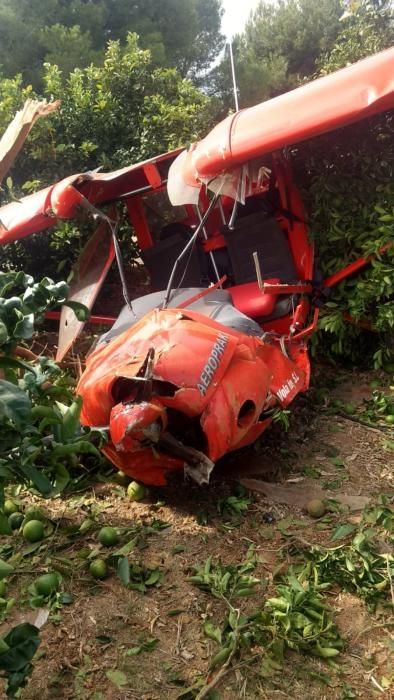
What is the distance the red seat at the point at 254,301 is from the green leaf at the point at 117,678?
341 cm

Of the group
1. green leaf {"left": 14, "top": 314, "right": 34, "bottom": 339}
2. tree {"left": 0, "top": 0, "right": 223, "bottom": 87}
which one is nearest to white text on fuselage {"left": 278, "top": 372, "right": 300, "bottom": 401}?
green leaf {"left": 14, "top": 314, "right": 34, "bottom": 339}

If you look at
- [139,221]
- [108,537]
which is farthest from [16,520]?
[139,221]

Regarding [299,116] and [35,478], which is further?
[299,116]

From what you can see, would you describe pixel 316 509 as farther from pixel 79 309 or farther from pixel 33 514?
pixel 79 309

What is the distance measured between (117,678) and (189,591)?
67 cm

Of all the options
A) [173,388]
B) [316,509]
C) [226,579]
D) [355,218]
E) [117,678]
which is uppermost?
[173,388]

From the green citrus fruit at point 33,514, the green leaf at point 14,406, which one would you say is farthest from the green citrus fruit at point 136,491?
the green leaf at point 14,406

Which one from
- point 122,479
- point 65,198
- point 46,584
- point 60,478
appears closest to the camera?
point 60,478

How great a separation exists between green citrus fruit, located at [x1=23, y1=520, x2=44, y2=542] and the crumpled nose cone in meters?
0.68

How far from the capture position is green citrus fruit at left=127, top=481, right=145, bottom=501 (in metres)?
3.86

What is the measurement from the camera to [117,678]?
2.49m

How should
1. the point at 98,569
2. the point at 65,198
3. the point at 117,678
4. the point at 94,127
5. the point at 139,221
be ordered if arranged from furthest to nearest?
the point at 94,127 → the point at 139,221 → the point at 65,198 → the point at 98,569 → the point at 117,678

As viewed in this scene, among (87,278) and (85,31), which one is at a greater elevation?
(85,31)

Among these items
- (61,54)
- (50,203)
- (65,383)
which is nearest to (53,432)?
(65,383)
